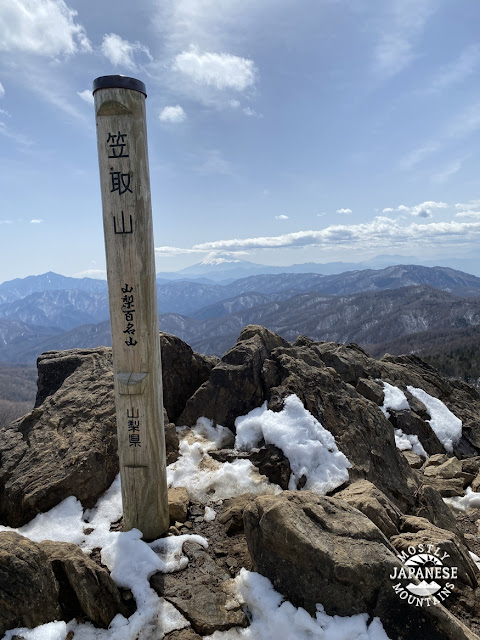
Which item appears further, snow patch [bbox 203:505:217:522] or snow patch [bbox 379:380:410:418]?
snow patch [bbox 379:380:410:418]

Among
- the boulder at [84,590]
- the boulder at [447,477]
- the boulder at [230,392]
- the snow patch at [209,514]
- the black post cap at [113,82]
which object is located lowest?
the boulder at [447,477]

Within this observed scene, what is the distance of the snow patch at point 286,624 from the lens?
457cm

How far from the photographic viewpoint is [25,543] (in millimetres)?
4855

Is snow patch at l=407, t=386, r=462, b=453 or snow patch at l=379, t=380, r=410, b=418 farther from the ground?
snow patch at l=379, t=380, r=410, b=418

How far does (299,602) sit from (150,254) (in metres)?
5.42

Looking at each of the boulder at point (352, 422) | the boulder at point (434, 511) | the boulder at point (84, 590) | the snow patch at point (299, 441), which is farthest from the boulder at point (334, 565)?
the boulder at point (434, 511)

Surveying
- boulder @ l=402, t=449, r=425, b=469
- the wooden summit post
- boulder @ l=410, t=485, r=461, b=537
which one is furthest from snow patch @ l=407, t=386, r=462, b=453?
the wooden summit post

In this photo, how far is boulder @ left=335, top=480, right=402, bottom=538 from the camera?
6.55 metres

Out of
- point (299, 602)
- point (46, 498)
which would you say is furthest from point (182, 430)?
point (299, 602)

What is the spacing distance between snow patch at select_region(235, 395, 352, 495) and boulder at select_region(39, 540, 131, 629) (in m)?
4.27

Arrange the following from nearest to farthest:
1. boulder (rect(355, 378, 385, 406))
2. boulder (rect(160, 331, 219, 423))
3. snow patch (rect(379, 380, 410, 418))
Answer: boulder (rect(160, 331, 219, 423)), snow patch (rect(379, 380, 410, 418)), boulder (rect(355, 378, 385, 406))

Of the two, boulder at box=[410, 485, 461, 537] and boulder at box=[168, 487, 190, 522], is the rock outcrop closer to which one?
boulder at box=[168, 487, 190, 522]

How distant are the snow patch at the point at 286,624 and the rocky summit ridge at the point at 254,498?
0.07m

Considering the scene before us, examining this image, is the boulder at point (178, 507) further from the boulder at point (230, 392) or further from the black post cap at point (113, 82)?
the black post cap at point (113, 82)
